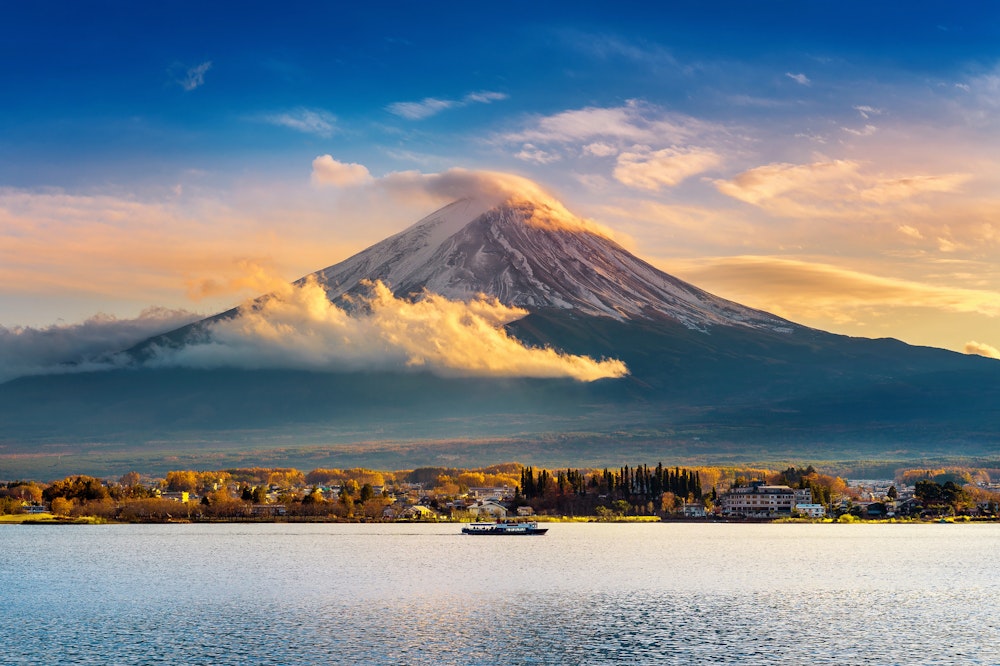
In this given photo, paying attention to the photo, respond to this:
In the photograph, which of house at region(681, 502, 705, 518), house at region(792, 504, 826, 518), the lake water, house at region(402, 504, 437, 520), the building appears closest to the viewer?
the lake water

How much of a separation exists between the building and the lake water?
75.3 meters

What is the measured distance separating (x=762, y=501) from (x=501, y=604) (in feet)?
429

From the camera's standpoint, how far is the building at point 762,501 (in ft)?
599

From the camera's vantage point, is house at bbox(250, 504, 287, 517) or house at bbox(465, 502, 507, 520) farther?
house at bbox(250, 504, 287, 517)

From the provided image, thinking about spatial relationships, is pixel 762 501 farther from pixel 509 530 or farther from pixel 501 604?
pixel 501 604

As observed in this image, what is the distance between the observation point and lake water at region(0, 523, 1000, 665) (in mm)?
45125

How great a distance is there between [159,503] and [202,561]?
9246cm

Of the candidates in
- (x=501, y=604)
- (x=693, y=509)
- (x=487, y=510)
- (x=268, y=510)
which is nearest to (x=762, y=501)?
(x=693, y=509)

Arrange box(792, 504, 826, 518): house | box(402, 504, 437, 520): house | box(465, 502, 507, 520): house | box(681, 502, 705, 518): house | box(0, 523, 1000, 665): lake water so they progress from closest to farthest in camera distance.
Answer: box(0, 523, 1000, 665): lake water, box(465, 502, 507, 520): house, box(792, 504, 826, 518): house, box(402, 504, 437, 520): house, box(681, 502, 705, 518): house

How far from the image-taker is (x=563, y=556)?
9438 cm

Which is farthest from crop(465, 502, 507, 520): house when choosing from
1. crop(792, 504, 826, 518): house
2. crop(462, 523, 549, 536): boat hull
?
crop(792, 504, 826, 518): house

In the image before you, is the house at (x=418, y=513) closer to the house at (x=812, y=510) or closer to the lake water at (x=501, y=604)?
the house at (x=812, y=510)

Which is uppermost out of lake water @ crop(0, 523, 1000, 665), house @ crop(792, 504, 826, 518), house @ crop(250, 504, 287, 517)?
lake water @ crop(0, 523, 1000, 665)

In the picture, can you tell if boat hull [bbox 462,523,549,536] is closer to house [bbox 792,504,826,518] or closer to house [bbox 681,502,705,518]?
house [bbox 681,502,705,518]
